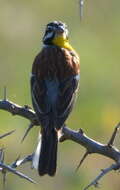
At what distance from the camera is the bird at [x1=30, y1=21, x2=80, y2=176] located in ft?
20.4

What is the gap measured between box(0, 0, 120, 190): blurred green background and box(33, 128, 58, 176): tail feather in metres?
2.85

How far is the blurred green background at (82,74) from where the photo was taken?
31.4 ft

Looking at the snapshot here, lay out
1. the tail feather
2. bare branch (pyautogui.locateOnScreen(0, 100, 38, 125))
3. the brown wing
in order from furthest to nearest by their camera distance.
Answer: the brown wing < the tail feather < bare branch (pyautogui.locateOnScreen(0, 100, 38, 125))

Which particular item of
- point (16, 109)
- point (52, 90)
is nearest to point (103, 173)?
point (16, 109)

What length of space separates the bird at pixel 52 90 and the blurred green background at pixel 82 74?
7.02 feet

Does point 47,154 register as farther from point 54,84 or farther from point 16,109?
point 54,84

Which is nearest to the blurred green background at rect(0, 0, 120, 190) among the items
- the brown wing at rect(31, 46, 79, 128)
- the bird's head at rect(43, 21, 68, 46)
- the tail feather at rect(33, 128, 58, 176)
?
the bird's head at rect(43, 21, 68, 46)

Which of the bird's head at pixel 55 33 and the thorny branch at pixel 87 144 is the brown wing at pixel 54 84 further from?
the thorny branch at pixel 87 144

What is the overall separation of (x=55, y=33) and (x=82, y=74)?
3.96 metres

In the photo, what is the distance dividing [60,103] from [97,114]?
431 cm

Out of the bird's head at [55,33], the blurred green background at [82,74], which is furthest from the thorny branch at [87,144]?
the blurred green background at [82,74]

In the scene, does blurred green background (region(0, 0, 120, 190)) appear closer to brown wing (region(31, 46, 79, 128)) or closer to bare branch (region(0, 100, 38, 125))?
brown wing (region(31, 46, 79, 128))

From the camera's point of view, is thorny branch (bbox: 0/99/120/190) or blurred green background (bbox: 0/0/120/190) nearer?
thorny branch (bbox: 0/99/120/190)

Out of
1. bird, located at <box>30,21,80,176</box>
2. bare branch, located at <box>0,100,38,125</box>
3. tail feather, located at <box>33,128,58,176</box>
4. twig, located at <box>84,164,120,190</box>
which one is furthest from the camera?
bird, located at <box>30,21,80,176</box>
